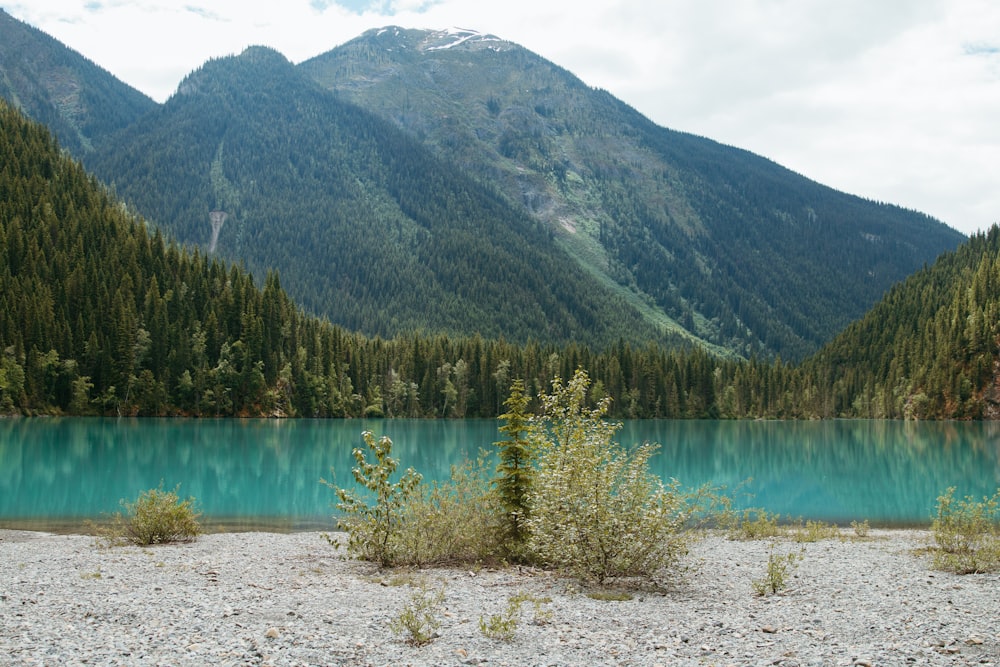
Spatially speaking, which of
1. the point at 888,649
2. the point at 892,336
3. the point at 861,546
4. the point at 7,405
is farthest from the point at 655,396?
the point at 888,649

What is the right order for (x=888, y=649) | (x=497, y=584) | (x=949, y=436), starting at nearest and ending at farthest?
1. (x=888, y=649)
2. (x=497, y=584)
3. (x=949, y=436)

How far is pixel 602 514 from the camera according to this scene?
16750mm

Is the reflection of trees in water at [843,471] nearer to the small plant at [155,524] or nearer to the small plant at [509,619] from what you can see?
the small plant at [509,619]

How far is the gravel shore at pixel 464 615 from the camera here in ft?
37.5

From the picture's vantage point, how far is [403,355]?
518ft

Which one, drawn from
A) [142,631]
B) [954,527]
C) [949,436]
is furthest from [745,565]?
[949,436]

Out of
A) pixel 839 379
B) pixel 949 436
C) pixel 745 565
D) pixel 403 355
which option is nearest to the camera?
pixel 745 565

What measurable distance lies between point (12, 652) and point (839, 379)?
200926 millimetres

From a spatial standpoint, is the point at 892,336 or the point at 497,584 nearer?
the point at 497,584

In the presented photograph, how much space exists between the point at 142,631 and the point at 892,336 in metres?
208

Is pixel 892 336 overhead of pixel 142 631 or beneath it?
overhead

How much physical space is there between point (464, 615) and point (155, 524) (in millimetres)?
12244

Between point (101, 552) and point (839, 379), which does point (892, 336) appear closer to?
point (839, 379)

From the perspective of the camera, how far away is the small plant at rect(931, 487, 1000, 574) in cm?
1839
